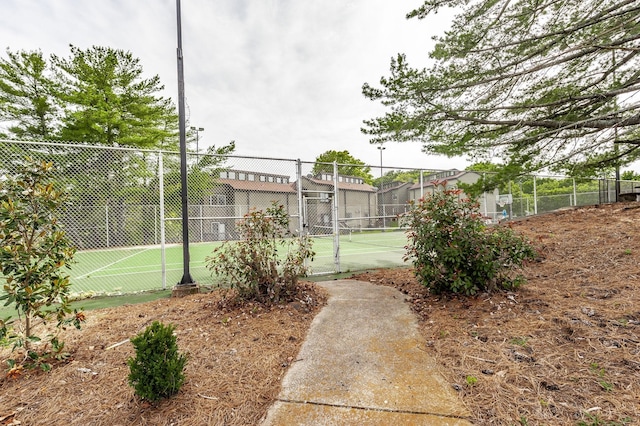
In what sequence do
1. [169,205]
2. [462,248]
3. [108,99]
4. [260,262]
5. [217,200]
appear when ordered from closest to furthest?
[462,248]
[260,262]
[217,200]
[169,205]
[108,99]

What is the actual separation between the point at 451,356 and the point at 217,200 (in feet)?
24.7

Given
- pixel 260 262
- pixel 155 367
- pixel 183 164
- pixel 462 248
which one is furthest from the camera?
pixel 183 164

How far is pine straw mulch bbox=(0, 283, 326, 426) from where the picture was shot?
71.2 inches

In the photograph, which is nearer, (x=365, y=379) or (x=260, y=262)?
(x=365, y=379)

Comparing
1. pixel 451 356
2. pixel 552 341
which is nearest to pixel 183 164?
pixel 451 356

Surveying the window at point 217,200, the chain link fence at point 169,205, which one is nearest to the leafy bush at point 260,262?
the chain link fence at point 169,205

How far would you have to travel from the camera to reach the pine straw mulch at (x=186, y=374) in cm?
181

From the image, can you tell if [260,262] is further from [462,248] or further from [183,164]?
[462,248]

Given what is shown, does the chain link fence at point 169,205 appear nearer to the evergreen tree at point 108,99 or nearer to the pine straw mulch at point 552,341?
the pine straw mulch at point 552,341

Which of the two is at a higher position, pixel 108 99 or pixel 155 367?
pixel 108 99

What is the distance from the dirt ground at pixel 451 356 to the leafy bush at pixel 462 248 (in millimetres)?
255

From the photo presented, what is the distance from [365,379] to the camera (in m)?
2.15

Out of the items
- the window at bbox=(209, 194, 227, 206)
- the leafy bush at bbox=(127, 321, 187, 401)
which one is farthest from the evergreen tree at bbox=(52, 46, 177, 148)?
the leafy bush at bbox=(127, 321, 187, 401)

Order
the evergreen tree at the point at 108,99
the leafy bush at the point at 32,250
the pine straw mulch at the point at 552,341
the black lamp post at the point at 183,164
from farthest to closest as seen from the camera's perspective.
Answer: the evergreen tree at the point at 108,99, the black lamp post at the point at 183,164, the leafy bush at the point at 32,250, the pine straw mulch at the point at 552,341
